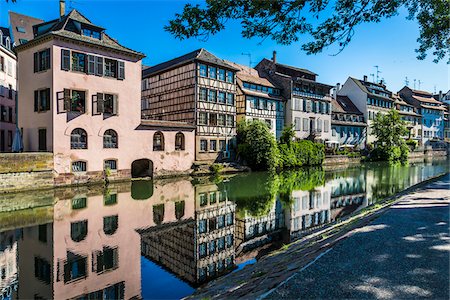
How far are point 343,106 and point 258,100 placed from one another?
2558cm

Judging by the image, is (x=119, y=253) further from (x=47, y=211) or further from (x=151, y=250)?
(x=47, y=211)

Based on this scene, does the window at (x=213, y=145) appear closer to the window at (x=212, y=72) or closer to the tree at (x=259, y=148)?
the tree at (x=259, y=148)

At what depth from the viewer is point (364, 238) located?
6.17 meters

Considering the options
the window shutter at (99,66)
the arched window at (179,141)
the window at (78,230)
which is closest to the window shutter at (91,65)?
the window shutter at (99,66)

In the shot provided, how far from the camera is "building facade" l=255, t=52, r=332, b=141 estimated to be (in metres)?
42.7

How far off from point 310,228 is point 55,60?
777 inches

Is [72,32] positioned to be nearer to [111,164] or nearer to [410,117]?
[111,164]

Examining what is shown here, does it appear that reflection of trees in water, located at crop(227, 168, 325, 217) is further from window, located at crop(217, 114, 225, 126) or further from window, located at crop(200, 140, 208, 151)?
window, located at crop(217, 114, 225, 126)

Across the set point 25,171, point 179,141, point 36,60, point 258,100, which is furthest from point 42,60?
point 258,100

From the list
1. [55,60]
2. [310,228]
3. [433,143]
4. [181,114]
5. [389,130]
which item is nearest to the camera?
[310,228]

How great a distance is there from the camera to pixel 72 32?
2269 centimetres

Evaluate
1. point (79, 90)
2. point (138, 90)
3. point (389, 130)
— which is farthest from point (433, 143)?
point (79, 90)

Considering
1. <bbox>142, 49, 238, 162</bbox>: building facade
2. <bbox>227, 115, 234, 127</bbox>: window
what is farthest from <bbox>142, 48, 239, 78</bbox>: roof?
<bbox>227, 115, 234, 127</bbox>: window

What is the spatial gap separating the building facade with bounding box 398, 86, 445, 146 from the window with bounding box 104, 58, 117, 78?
234 ft
